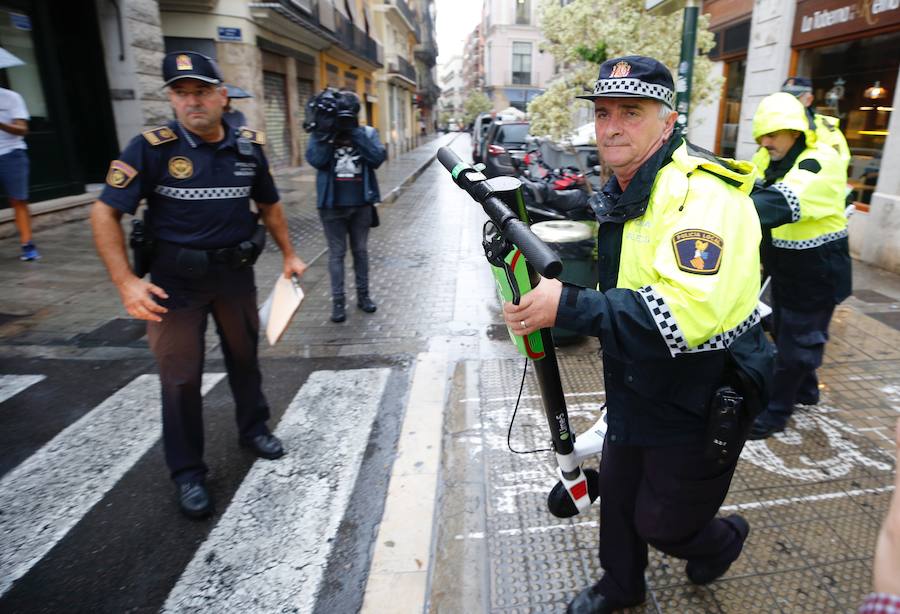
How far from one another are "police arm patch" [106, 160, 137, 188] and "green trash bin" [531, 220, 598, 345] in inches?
118

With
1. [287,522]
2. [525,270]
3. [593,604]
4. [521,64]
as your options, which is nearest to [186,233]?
[287,522]

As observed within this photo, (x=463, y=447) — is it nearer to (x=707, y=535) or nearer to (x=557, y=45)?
(x=707, y=535)

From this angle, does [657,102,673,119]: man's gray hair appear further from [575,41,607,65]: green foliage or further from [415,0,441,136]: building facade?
[415,0,441,136]: building facade

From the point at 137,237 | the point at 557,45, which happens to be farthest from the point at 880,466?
the point at 557,45

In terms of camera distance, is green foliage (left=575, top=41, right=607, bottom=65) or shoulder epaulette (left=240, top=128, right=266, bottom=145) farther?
green foliage (left=575, top=41, right=607, bottom=65)

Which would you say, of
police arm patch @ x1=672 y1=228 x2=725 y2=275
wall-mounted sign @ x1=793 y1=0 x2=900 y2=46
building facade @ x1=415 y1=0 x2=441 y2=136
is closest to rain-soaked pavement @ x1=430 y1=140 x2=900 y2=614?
police arm patch @ x1=672 y1=228 x2=725 y2=275

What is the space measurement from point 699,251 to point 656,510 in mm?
915

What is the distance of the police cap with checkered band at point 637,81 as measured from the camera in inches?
65.9

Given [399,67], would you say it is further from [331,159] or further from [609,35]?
[331,159]

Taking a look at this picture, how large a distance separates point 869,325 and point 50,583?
6.22m

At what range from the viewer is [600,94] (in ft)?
5.64

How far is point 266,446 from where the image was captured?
3.45 m

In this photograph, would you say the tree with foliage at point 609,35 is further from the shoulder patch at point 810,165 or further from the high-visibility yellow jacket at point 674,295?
the high-visibility yellow jacket at point 674,295

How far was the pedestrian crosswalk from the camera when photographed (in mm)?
2506
